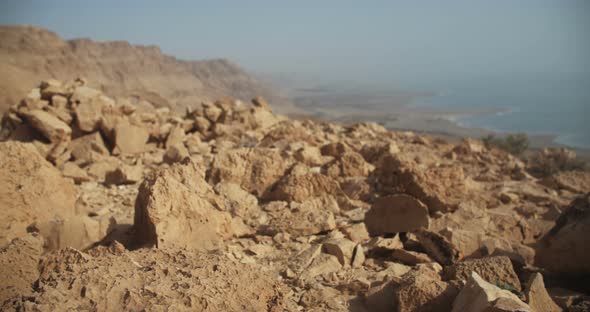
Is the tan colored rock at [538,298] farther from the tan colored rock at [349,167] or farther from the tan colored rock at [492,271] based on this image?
the tan colored rock at [349,167]

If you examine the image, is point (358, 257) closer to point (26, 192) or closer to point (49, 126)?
point (26, 192)

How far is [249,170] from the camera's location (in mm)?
5797

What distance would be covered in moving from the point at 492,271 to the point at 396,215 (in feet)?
4.79

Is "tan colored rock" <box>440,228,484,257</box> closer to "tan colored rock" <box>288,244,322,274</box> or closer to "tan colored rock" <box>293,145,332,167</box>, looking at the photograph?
"tan colored rock" <box>288,244,322,274</box>

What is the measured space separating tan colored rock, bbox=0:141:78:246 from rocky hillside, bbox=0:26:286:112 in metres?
21.4

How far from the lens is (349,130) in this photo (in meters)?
11.9

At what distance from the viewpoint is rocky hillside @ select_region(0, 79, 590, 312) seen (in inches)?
99.0

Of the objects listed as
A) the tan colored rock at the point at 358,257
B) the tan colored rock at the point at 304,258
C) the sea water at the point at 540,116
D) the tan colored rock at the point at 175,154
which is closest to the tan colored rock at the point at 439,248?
the tan colored rock at the point at 358,257

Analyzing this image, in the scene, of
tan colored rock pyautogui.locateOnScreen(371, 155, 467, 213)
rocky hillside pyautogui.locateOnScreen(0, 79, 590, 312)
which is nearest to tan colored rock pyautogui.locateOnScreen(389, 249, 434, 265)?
rocky hillside pyautogui.locateOnScreen(0, 79, 590, 312)

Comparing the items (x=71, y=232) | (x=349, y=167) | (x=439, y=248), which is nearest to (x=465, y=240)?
(x=439, y=248)

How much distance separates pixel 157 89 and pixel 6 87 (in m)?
42.0

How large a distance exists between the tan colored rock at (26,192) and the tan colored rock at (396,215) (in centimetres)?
354

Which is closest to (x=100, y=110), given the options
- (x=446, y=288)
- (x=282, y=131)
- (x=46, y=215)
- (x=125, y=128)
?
(x=125, y=128)

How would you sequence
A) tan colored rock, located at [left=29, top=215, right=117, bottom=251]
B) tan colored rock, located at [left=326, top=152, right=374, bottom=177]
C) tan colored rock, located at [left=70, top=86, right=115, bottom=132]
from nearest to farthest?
tan colored rock, located at [left=29, top=215, right=117, bottom=251]
tan colored rock, located at [left=326, top=152, right=374, bottom=177]
tan colored rock, located at [left=70, top=86, right=115, bottom=132]
